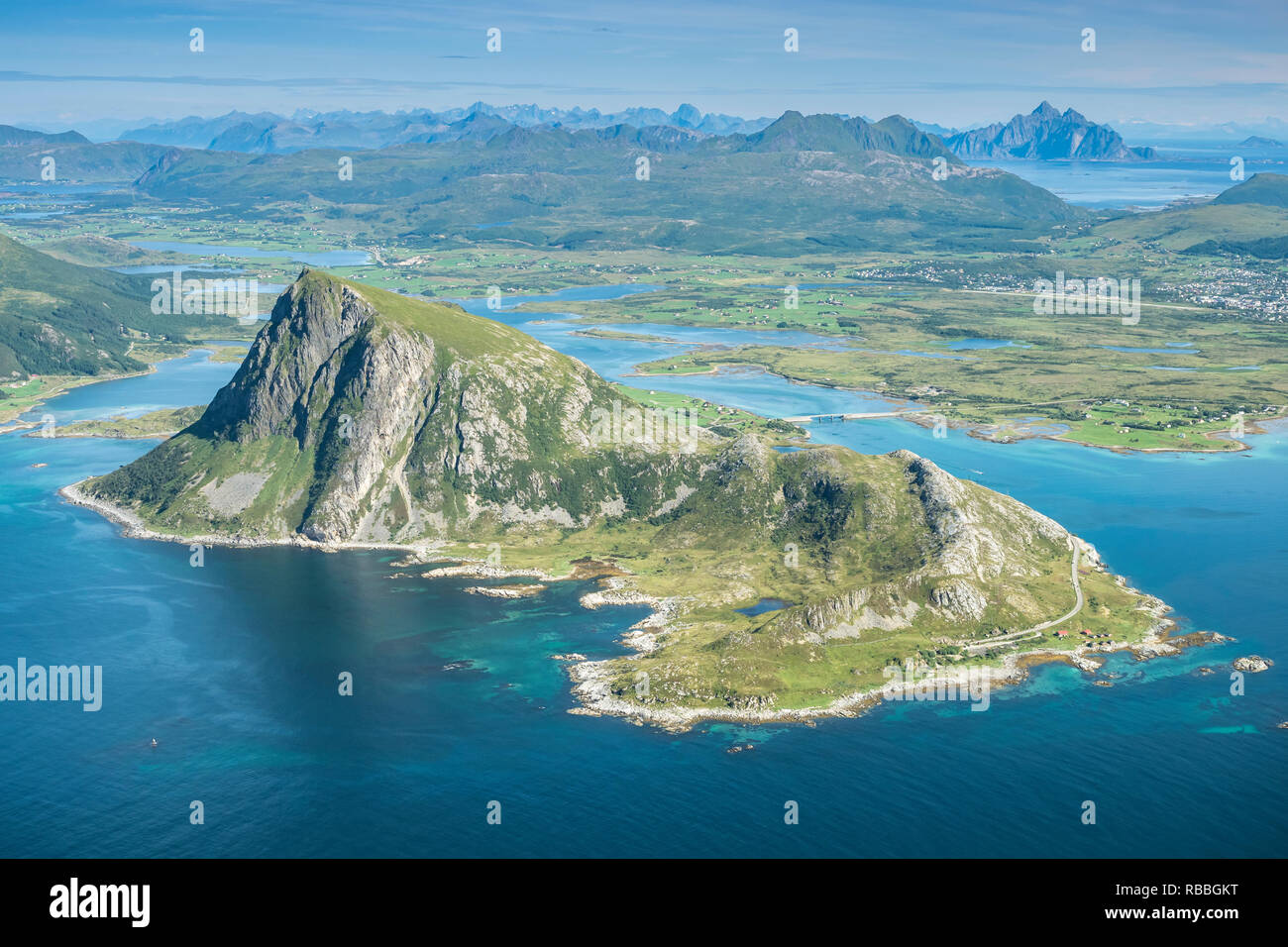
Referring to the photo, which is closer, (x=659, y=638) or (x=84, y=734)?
(x=84, y=734)

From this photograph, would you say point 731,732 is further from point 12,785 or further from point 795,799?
point 12,785

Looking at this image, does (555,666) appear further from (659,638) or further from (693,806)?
(693,806)

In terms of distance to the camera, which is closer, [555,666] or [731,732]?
[731,732]

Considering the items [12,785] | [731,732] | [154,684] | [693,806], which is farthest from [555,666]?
[12,785]
